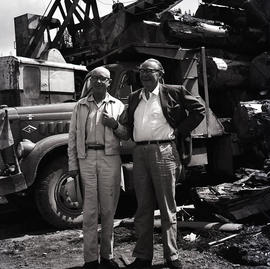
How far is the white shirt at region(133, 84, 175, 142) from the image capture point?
4.35 m

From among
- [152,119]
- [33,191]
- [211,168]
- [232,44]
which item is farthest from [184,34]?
[152,119]

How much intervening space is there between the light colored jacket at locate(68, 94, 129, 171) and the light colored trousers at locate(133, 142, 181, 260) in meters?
0.22

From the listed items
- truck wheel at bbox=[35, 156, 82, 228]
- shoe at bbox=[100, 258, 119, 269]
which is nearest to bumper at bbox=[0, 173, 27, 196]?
truck wheel at bbox=[35, 156, 82, 228]

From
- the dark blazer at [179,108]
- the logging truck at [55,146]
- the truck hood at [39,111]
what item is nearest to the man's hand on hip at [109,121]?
the dark blazer at [179,108]

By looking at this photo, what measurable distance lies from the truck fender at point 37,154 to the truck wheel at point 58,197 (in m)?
0.21

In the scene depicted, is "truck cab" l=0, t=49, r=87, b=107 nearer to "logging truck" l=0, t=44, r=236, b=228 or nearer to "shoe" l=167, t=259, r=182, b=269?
"logging truck" l=0, t=44, r=236, b=228

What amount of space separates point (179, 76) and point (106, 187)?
352cm

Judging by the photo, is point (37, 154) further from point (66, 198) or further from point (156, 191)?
point (156, 191)

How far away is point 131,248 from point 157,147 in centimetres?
159

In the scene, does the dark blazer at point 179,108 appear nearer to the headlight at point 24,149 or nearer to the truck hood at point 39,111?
the headlight at point 24,149

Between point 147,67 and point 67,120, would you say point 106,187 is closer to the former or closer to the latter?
point 147,67

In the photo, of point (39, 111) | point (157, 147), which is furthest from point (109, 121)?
point (39, 111)

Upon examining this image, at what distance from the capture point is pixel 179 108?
445 cm

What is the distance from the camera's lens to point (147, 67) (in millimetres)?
4367
